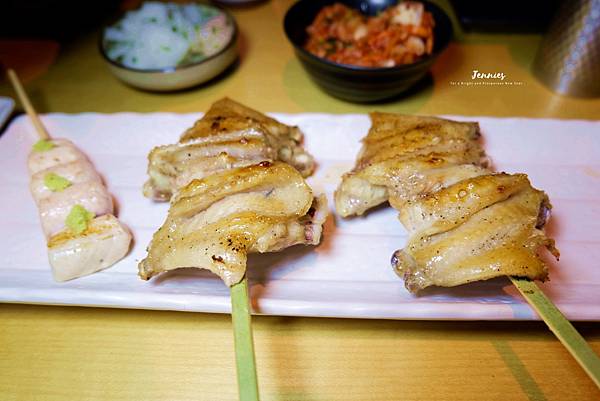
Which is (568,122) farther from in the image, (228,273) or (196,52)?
(196,52)

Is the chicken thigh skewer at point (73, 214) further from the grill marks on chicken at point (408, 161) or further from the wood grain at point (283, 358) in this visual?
the grill marks on chicken at point (408, 161)

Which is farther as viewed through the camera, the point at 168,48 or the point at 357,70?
the point at 168,48

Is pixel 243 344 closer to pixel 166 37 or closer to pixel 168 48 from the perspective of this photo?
pixel 168 48

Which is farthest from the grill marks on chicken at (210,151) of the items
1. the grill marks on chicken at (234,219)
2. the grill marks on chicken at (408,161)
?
the grill marks on chicken at (408,161)

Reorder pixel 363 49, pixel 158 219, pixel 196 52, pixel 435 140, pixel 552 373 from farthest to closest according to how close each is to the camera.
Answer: pixel 196 52, pixel 363 49, pixel 158 219, pixel 435 140, pixel 552 373

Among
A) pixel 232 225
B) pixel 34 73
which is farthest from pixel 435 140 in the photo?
pixel 34 73

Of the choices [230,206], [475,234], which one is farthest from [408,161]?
[230,206]

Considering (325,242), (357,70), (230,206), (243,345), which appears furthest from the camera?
(357,70)
